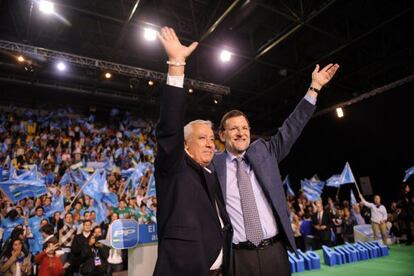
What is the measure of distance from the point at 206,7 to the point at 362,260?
6.39 meters

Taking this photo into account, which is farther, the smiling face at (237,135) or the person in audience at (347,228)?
the person in audience at (347,228)

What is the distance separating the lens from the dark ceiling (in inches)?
265

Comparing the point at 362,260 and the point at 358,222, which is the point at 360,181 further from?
the point at 362,260

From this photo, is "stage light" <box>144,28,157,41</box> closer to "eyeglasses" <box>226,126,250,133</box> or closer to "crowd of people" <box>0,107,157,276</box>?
"crowd of people" <box>0,107,157,276</box>

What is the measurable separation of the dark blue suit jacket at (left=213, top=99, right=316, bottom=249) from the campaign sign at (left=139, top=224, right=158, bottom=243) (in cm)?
219

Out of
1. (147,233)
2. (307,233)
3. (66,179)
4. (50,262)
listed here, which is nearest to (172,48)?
(147,233)

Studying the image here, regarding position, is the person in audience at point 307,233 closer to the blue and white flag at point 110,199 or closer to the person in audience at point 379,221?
the person in audience at point 379,221

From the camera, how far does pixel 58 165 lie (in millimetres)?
8953

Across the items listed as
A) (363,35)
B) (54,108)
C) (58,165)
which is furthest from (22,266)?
(363,35)

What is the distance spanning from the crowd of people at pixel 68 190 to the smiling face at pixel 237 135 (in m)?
3.65

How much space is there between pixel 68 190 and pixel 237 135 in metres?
7.12

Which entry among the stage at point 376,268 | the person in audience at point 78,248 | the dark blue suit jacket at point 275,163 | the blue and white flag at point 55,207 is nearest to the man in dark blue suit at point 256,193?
the dark blue suit jacket at point 275,163

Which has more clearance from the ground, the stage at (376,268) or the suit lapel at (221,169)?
the suit lapel at (221,169)

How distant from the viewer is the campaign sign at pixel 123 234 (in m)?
3.48
